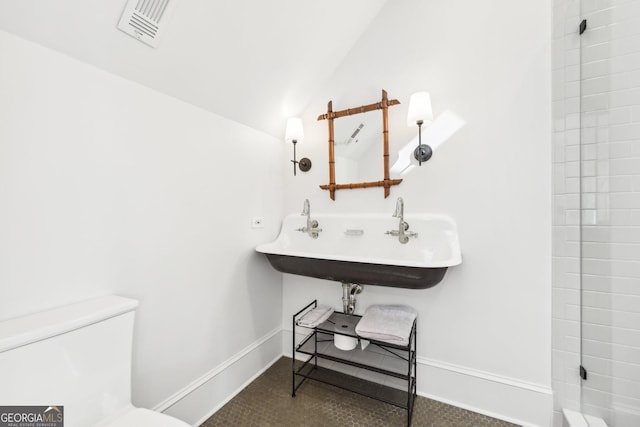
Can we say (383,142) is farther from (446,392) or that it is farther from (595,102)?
(446,392)

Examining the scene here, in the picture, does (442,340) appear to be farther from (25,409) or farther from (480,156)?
(25,409)

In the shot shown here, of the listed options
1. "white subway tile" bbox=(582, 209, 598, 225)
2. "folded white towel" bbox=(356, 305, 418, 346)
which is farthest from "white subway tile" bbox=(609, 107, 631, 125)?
"folded white towel" bbox=(356, 305, 418, 346)

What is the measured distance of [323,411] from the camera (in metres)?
1.56

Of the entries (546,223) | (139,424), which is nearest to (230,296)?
(139,424)

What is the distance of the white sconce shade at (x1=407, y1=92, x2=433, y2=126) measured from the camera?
1.55 meters

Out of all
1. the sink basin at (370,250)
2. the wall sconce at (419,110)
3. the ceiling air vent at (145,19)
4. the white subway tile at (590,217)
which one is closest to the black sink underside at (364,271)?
the sink basin at (370,250)

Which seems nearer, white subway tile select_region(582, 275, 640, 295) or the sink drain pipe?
white subway tile select_region(582, 275, 640, 295)

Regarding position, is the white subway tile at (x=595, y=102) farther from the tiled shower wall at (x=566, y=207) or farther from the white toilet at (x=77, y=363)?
the white toilet at (x=77, y=363)

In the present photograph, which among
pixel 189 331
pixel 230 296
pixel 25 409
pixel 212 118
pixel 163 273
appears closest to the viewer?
pixel 25 409

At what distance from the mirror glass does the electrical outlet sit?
627 mm

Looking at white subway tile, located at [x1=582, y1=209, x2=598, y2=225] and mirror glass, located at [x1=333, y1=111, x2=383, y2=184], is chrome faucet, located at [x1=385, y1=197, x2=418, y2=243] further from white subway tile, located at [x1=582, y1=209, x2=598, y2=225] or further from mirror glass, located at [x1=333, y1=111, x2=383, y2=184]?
white subway tile, located at [x1=582, y1=209, x2=598, y2=225]

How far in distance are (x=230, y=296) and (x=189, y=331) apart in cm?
31

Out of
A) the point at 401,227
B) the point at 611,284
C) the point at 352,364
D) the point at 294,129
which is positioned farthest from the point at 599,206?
the point at 294,129

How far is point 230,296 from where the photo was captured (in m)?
1.70
